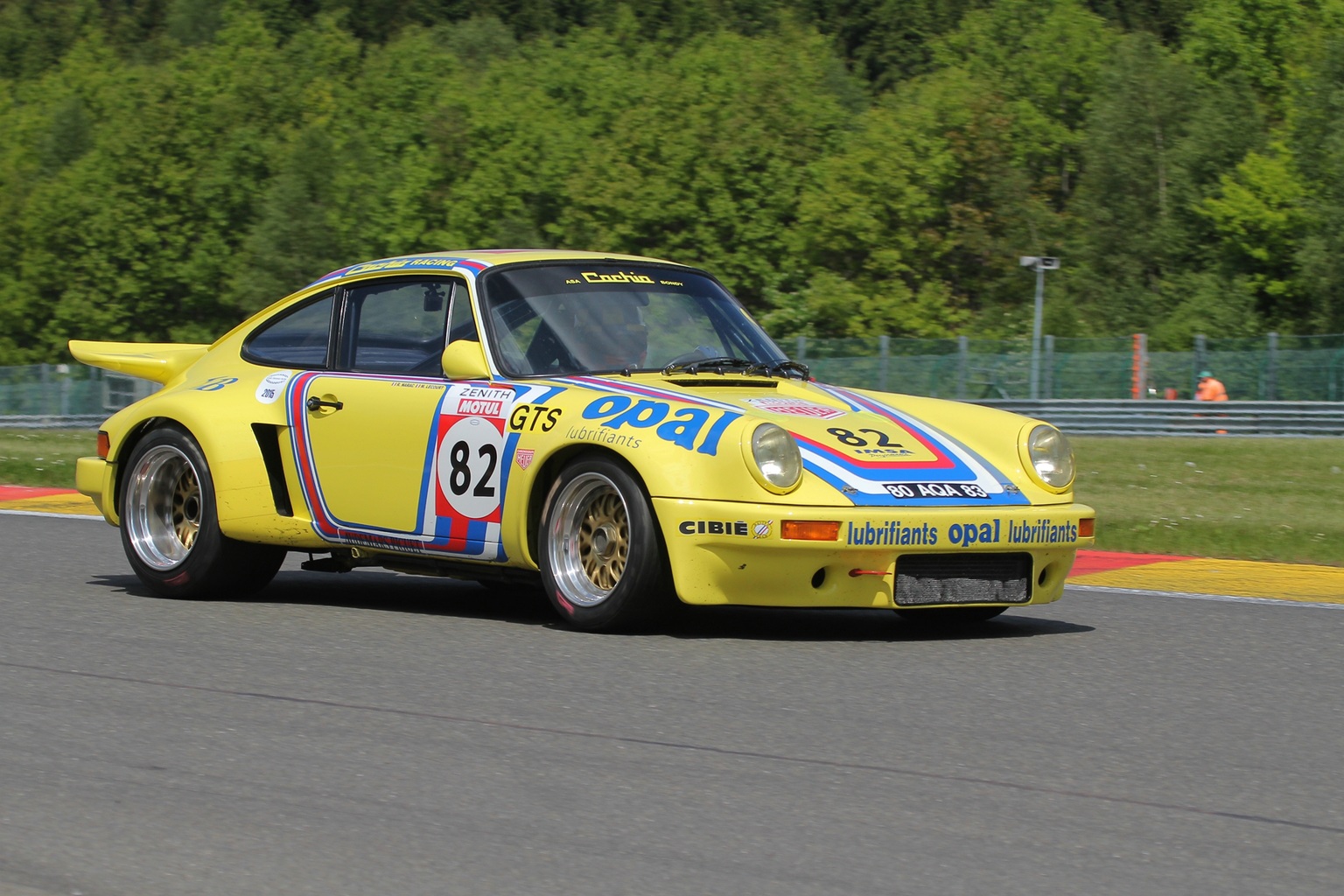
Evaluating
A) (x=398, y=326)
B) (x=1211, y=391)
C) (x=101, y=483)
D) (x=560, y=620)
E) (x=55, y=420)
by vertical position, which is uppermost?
(x=398, y=326)

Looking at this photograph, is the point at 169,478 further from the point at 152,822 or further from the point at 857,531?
the point at 152,822

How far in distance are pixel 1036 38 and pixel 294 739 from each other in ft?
219

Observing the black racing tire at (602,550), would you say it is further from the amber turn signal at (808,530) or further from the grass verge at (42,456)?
the grass verge at (42,456)

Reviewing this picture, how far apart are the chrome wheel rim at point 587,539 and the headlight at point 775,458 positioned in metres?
0.58

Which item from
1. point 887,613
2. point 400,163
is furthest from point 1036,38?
point 887,613

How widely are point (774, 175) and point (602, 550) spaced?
5592 centimetres

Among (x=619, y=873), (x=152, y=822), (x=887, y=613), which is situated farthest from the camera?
(x=887, y=613)

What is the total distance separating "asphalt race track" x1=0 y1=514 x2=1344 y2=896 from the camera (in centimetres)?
378

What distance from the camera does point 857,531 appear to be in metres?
6.42

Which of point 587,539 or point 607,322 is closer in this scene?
point 587,539

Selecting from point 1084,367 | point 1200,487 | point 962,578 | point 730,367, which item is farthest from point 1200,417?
point 962,578

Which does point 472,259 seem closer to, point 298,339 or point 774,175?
point 298,339

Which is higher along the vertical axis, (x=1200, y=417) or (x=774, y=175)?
(x=774, y=175)

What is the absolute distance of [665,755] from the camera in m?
4.77
